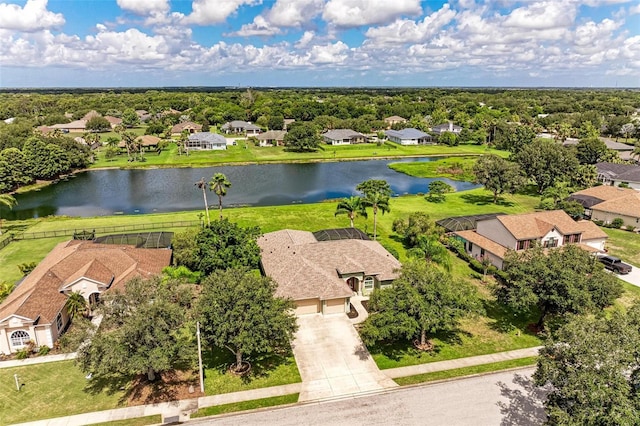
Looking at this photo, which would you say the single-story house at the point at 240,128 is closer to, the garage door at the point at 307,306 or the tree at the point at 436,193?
the tree at the point at 436,193

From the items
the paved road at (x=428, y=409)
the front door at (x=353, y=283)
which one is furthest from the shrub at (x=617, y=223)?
the front door at (x=353, y=283)

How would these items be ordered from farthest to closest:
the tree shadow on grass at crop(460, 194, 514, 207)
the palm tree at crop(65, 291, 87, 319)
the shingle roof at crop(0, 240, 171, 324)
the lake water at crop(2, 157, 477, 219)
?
1. the lake water at crop(2, 157, 477, 219)
2. the tree shadow on grass at crop(460, 194, 514, 207)
3. the palm tree at crop(65, 291, 87, 319)
4. the shingle roof at crop(0, 240, 171, 324)

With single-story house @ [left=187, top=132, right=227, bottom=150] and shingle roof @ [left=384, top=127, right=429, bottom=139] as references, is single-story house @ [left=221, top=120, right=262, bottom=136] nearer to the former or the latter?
single-story house @ [left=187, top=132, right=227, bottom=150]

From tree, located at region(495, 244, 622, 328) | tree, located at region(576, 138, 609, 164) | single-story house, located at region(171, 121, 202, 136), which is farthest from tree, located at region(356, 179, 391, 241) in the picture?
single-story house, located at region(171, 121, 202, 136)

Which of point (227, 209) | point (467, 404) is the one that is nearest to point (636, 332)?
point (467, 404)

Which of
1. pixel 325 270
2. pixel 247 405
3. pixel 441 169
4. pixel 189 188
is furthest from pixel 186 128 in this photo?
pixel 247 405

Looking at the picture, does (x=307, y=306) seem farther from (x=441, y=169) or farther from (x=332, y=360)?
(x=441, y=169)
